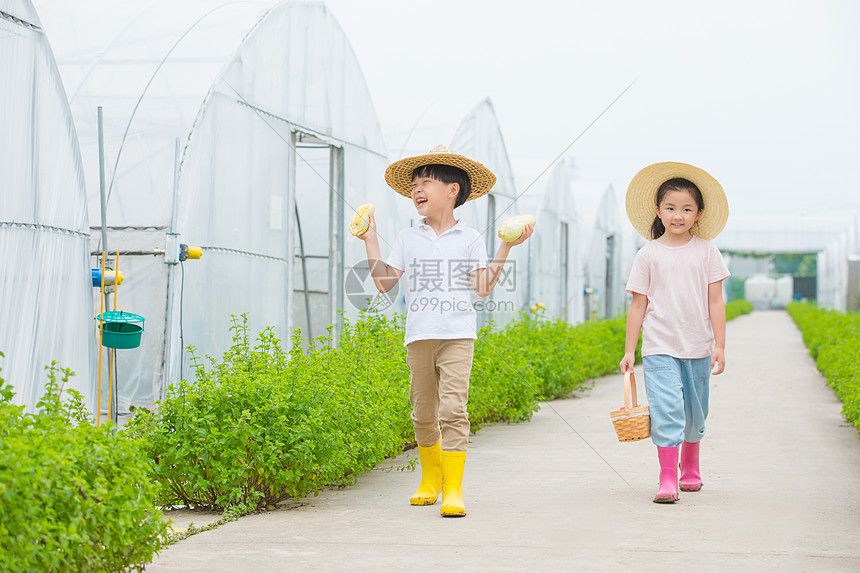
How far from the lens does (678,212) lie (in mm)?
4828

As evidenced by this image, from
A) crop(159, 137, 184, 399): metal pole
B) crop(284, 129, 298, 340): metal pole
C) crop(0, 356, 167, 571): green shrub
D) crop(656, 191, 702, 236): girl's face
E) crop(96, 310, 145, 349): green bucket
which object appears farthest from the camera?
crop(284, 129, 298, 340): metal pole

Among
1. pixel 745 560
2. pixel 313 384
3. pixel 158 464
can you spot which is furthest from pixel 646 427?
pixel 158 464

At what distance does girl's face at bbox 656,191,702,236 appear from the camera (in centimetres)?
482

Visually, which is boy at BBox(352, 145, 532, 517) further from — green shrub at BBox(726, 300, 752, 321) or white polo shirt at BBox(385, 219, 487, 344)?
green shrub at BBox(726, 300, 752, 321)

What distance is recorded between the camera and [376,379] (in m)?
5.38

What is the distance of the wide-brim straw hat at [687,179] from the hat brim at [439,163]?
81 centimetres

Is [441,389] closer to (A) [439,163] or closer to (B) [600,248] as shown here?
(A) [439,163]

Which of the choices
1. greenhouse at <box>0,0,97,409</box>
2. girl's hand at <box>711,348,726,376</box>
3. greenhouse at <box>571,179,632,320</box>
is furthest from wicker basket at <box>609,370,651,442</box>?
greenhouse at <box>571,179,632,320</box>

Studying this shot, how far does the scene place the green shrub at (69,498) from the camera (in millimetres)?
2482

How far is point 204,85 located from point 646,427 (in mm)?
4166

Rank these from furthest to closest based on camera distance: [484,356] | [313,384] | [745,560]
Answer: [484,356], [313,384], [745,560]

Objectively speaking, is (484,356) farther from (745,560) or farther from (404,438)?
(745,560)

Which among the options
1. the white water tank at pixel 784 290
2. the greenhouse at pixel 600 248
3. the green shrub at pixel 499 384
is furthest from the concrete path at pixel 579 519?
the white water tank at pixel 784 290

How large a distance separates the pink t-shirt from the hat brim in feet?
2.93
